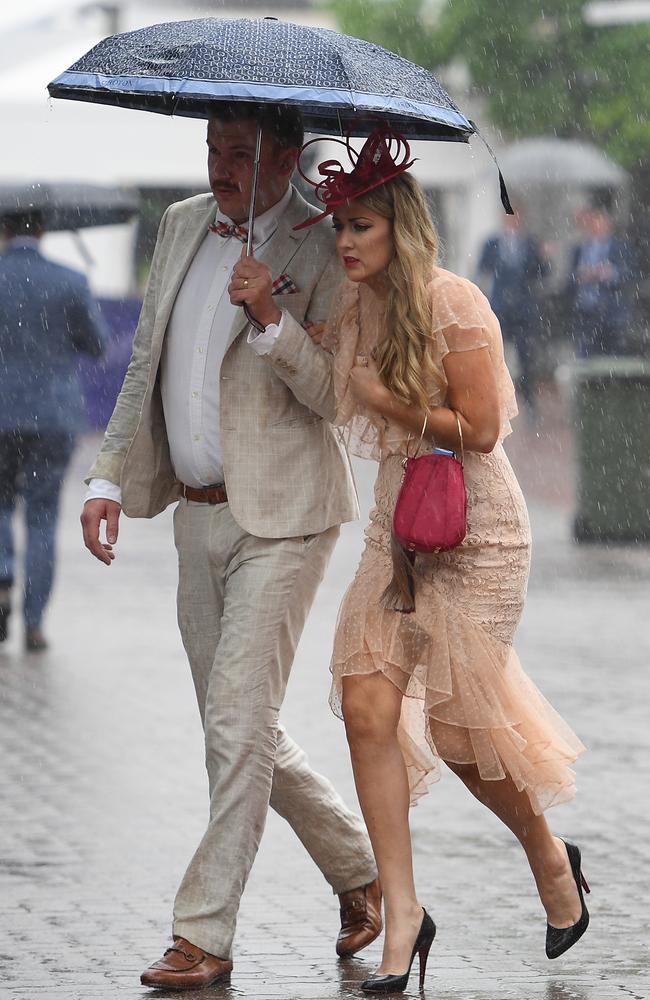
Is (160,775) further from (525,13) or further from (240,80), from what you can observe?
(525,13)

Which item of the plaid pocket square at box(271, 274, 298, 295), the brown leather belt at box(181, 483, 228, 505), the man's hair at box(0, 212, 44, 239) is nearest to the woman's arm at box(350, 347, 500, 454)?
the plaid pocket square at box(271, 274, 298, 295)

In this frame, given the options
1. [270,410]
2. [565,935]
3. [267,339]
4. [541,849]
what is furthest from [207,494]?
[565,935]

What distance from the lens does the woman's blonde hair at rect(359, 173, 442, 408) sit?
4738 millimetres

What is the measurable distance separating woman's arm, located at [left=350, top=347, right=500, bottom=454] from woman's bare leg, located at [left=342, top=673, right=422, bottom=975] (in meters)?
0.61

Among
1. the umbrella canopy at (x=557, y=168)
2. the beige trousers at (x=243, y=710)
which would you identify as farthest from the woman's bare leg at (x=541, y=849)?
the umbrella canopy at (x=557, y=168)

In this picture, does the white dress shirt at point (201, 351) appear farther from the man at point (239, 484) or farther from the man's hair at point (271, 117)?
the man's hair at point (271, 117)

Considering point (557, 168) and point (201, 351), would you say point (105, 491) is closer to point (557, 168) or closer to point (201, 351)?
point (201, 351)

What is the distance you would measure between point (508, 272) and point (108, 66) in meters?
19.9

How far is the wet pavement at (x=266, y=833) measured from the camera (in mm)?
5000

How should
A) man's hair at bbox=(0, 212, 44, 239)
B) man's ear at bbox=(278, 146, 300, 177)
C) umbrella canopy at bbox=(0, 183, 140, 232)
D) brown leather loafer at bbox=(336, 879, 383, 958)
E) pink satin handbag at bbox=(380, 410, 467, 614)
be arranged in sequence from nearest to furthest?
pink satin handbag at bbox=(380, 410, 467, 614), man's ear at bbox=(278, 146, 300, 177), brown leather loafer at bbox=(336, 879, 383, 958), man's hair at bbox=(0, 212, 44, 239), umbrella canopy at bbox=(0, 183, 140, 232)

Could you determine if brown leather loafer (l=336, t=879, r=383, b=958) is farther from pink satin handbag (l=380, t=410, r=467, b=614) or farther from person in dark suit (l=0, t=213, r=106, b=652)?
person in dark suit (l=0, t=213, r=106, b=652)

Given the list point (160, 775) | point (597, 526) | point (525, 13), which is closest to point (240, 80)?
point (160, 775)

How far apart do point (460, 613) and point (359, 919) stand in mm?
959

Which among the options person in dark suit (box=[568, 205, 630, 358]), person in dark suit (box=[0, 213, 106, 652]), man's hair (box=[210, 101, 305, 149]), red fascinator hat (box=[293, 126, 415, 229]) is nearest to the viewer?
red fascinator hat (box=[293, 126, 415, 229])
